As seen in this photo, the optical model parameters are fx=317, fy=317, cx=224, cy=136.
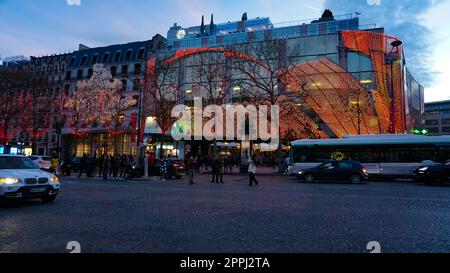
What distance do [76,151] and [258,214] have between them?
171 feet

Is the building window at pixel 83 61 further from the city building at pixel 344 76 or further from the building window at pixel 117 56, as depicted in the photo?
the city building at pixel 344 76

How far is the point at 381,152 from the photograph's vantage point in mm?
22094

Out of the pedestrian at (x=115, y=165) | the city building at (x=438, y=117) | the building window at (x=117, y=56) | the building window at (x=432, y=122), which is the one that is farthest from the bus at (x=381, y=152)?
the building window at (x=432, y=122)

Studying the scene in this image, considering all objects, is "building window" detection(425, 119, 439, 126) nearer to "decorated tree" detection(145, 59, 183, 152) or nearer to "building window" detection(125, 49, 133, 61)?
"building window" detection(125, 49, 133, 61)

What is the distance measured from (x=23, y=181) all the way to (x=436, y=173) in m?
20.2

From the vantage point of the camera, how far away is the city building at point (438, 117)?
109438mm

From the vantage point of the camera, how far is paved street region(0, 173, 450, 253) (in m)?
5.29

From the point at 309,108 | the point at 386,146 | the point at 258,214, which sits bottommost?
the point at 258,214

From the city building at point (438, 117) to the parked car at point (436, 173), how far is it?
351ft

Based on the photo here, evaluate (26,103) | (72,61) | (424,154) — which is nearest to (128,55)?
(72,61)
